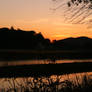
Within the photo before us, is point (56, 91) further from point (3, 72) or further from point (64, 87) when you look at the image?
point (3, 72)

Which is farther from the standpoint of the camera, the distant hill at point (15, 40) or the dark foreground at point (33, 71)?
the distant hill at point (15, 40)

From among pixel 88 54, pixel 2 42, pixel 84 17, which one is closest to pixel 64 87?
pixel 84 17

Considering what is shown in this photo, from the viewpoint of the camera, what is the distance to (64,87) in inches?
250

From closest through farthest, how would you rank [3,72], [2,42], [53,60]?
[53,60] → [3,72] → [2,42]

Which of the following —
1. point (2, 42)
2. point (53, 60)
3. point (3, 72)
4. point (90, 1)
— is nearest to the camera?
point (90, 1)

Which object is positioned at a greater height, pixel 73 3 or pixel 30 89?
pixel 73 3

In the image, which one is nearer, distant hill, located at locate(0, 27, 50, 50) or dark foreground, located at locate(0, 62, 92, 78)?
dark foreground, located at locate(0, 62, 92, 78)

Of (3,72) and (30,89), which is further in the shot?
(3,72)

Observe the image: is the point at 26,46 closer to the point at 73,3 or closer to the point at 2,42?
the point at 2,42

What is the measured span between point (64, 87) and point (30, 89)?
791mm

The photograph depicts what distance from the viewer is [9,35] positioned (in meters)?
34.8

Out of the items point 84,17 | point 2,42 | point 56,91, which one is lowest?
point 56,91

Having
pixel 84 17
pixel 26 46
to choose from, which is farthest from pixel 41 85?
pixel 26 46

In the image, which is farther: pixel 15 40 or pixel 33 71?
pixel 15 40
